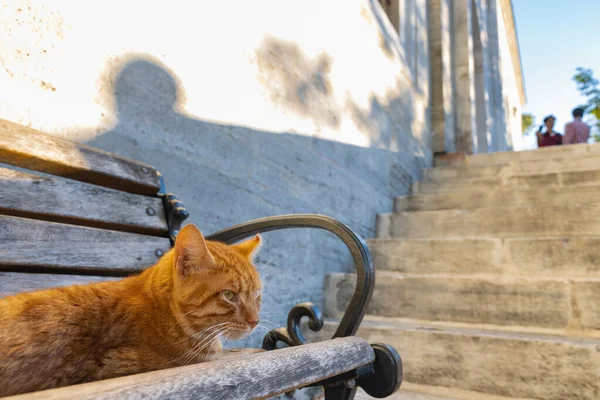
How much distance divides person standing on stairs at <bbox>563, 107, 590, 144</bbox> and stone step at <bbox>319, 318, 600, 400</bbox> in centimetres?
723

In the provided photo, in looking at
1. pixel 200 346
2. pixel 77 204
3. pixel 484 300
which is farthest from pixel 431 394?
pixel 77 204

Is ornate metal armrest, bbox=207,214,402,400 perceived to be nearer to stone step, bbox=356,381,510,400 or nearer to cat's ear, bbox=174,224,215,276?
cat's ear, bbox=174,224,215,276

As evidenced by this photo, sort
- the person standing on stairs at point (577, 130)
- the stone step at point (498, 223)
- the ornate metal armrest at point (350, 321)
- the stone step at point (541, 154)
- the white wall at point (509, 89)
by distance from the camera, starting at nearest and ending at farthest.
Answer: the ornate metal armrest at point (350, 321), the stone step at point (498, 223), the stone step at point (541, 154), the person standing on stairs at point (577, 130), the white wall at point (509, 89)

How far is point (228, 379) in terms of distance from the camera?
61cm

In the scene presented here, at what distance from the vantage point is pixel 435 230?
11.5 ft

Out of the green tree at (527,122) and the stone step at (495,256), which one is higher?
the green tree at (527,122)

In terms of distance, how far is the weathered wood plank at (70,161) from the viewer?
1029mm

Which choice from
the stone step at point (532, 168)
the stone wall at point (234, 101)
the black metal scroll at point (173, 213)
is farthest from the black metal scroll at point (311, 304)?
the stone step at point (532, 168)

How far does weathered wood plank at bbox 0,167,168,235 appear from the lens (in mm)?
1023

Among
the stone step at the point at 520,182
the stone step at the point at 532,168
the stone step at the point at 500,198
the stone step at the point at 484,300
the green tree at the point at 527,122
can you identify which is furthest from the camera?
the green tree at the point at 527,122

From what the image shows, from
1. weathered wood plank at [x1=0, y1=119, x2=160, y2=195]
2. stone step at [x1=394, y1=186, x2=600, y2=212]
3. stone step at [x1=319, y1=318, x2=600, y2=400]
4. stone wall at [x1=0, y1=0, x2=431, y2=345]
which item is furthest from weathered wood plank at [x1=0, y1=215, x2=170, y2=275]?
stone step at [x1=394, y1=186, x2=600, y2=212]

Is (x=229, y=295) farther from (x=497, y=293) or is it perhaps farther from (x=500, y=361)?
(x=497, y=293)

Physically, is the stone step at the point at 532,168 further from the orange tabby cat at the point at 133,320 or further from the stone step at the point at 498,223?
the orange tabby cat at the point at 133,320

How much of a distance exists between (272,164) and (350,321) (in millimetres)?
1378
